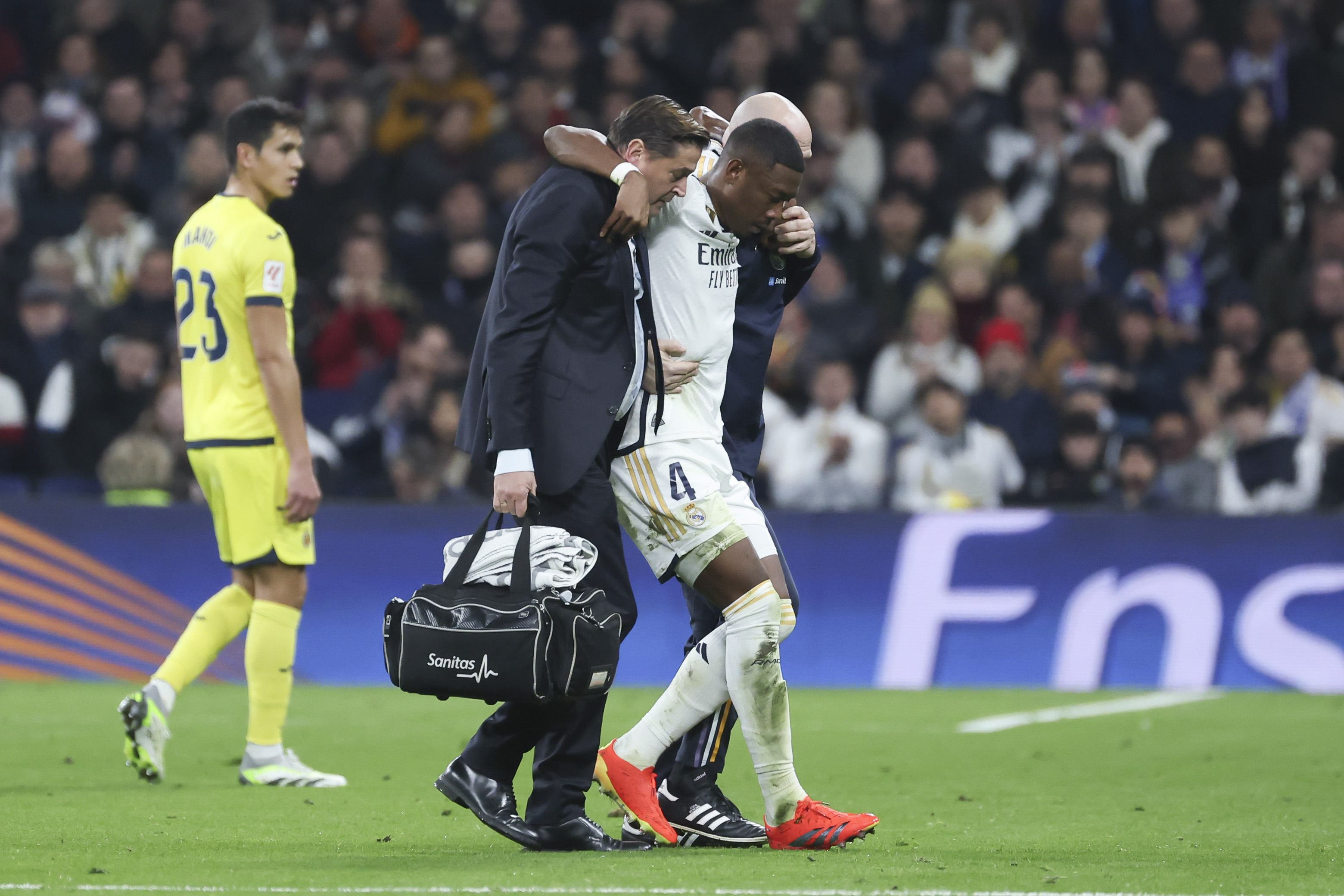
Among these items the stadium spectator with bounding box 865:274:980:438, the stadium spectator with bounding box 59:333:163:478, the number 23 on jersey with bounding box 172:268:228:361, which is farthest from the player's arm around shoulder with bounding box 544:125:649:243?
the stadium spectator with bounding box 59:333:163:478

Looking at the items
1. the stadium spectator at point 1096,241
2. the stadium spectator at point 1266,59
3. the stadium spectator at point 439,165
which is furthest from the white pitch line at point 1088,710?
the stadium spectator at point 439,165

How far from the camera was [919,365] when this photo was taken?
13328mm

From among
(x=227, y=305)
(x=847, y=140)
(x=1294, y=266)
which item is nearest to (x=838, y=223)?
(x=847, y=140)

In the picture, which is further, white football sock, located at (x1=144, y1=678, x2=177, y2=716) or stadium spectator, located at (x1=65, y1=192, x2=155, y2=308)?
stadium spectator, located at (x1=65, y1=192, x2=155, y2=308)

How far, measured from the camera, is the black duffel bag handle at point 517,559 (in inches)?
201

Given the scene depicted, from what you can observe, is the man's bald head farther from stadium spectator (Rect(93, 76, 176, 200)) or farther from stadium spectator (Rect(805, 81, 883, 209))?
stadium spectator (Rect(93, 76, 176, 200))

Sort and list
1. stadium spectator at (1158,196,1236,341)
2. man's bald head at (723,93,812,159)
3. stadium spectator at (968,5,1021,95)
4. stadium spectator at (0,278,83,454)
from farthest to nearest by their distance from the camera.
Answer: stadium spectator at (968,5,1021,95) < stadium spectator at (1158,196,1236,341) < stadium spectator at (0,278,83,454) < man's bald head at (723,93,812,159)

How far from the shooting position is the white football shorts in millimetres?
5418

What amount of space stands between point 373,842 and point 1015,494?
7475mm

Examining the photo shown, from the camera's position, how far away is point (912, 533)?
1177 centimetres

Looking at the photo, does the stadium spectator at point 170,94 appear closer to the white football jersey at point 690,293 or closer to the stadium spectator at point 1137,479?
the stadium spectator at point 1137,479

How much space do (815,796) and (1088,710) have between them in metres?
3.75

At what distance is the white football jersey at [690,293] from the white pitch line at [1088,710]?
4.30m

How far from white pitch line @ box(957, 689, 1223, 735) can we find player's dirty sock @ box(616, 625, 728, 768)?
12.7ft
